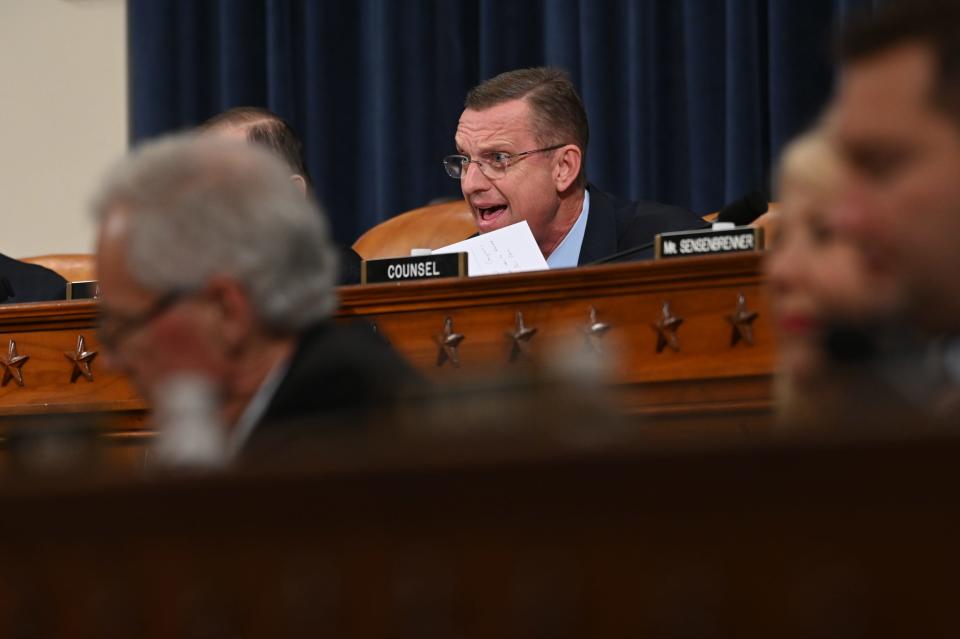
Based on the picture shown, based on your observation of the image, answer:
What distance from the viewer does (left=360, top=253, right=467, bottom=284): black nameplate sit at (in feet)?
8.18

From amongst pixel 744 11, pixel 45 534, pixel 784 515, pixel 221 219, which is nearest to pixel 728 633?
pixel 784 515

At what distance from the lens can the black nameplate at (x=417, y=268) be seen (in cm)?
249

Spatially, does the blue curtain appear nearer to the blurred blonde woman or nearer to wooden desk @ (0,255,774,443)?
wooden desk @ (0,255,774,443)

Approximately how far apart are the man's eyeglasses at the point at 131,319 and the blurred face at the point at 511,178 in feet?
7.54

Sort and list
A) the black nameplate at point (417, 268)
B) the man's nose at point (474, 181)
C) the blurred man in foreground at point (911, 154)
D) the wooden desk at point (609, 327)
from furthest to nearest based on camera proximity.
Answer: the man's nose at point (474, 181) < the black nameplate at point (417, 268) < the wooden desk at point (609, 327) < the blurred man in foreground at point (911, 154)

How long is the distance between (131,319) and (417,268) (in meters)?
1.23

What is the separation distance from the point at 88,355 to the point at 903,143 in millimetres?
2000

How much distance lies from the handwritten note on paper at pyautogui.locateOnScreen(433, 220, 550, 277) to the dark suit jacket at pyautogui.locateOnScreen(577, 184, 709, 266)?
0.45 meters

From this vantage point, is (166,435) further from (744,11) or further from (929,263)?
(744,11)

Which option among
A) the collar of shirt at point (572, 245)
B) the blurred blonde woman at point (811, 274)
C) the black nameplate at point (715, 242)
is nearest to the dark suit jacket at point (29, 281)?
the collar of shirt at point (572, 245)

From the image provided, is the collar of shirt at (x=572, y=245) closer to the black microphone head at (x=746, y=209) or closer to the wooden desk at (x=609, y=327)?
the black microphone head at (x=746, y=209)

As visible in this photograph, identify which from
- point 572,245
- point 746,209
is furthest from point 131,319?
point 572,245

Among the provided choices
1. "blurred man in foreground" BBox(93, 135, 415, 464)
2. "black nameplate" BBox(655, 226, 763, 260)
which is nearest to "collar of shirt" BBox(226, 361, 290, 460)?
"blurred man in foreground" BBox(93, 135, 415, 464)

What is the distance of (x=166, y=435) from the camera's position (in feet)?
2.71
